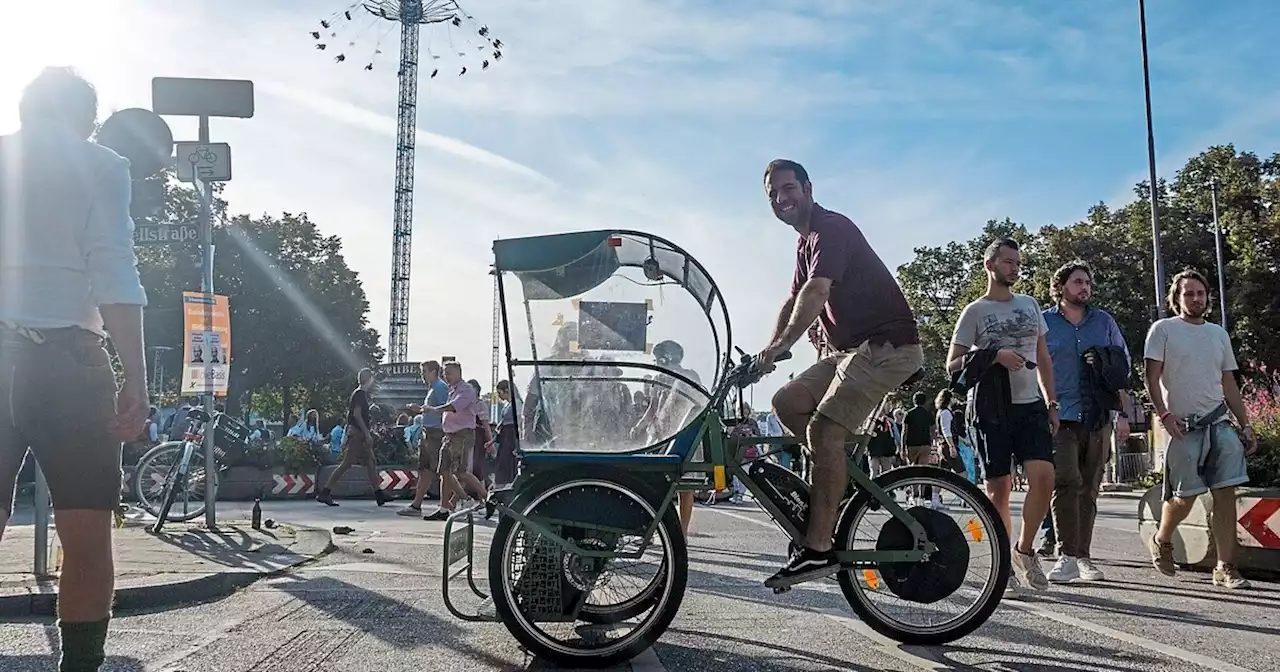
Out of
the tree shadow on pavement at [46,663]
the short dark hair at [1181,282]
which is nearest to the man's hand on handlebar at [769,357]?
the tree shadow on pavement at [46,663]

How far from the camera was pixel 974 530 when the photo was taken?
16.1ft

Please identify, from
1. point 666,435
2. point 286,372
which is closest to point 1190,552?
point 666,435

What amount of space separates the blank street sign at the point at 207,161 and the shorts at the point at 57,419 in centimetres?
752

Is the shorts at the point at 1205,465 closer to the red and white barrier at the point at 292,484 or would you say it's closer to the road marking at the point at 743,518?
the road marking at the point at 743,518

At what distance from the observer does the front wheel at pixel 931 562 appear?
4.79 meters

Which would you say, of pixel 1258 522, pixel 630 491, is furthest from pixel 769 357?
pixel 1258 522

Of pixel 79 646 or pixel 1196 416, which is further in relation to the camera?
pixel 1196 416

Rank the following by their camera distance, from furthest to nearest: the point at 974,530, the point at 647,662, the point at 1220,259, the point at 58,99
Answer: the point at 1220,259
the point at 974,530
the point at 647,662
the point at 58,99

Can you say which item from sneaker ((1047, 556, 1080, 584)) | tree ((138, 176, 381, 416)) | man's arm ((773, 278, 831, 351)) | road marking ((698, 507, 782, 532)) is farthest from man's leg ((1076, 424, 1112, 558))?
tree ((138, 176, 381, 416))

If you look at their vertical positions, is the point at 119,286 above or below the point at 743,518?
above

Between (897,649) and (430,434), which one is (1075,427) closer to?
(897,649)

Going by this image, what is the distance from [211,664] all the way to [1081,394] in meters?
5.29

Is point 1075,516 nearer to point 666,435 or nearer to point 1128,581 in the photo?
point 1128,581

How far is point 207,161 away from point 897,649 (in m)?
8.13
